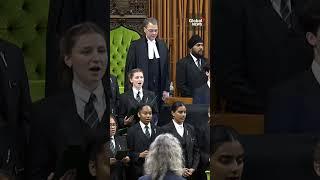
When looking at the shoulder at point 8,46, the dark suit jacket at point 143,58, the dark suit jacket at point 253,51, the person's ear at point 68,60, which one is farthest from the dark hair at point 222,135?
the dark suit jacket at point 143,58

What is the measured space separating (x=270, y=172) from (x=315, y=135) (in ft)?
0.90

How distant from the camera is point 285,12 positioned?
351 centimetres

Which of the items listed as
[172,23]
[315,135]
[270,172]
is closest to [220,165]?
[270,172]

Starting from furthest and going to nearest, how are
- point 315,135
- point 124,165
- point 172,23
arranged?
point 172,23, point 124,165, point 315,135

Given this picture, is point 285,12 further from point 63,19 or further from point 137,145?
point 137,145

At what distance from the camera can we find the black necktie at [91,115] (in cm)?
364

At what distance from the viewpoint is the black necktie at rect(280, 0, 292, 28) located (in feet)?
11.5

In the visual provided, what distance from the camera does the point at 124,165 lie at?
6215 mm

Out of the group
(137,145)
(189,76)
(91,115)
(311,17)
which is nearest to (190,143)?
(137,145)

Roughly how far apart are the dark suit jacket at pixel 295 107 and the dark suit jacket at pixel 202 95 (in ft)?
11.7

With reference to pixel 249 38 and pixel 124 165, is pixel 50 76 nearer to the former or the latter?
pixel 249 38

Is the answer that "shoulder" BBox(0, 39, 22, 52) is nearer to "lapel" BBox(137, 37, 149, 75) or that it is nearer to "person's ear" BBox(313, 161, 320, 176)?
"person's ear" BBox(313, 161, 320, 176)

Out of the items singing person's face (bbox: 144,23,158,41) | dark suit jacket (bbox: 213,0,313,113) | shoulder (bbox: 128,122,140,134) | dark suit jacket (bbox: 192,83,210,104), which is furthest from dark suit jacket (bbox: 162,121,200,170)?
dark suit jacket (bbox: 213,0,313,113)

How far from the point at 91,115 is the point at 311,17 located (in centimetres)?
116
